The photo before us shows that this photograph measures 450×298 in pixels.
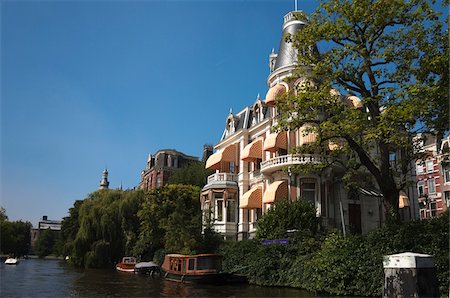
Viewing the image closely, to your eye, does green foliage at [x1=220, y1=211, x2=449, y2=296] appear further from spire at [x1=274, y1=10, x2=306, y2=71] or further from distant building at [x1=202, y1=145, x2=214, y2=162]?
distant building at [x1=202, y1=145, x2=214, y2=162]

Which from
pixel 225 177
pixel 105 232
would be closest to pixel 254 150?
pixel 225 177

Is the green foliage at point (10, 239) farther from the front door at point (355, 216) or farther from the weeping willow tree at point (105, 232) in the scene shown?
the front door at point (355, 216)

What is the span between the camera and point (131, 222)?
164ft

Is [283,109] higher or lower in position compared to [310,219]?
higher

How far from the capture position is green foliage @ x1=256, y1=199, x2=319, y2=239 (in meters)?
29.3

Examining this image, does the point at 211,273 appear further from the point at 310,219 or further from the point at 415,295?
the point at 415,295

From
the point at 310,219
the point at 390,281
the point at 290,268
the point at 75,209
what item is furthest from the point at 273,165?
the point at 75,209

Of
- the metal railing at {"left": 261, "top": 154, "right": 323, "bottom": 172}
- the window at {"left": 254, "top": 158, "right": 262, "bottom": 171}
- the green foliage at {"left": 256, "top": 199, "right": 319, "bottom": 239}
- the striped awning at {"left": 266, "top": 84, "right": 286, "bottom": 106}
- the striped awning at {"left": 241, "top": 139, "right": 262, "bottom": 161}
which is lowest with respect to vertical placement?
the green foliage at {"left": 256, "top": 199, "right": 319, "bottom": 239}

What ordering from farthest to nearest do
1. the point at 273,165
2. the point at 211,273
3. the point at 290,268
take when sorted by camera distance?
the point at 273,165
the point at 211,273
the point at 290,268

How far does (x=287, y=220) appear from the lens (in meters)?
29.5

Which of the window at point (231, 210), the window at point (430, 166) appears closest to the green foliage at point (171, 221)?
the window at point (231, 210)

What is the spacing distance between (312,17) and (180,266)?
1921cm

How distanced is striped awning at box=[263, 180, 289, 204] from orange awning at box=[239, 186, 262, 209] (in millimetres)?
2962

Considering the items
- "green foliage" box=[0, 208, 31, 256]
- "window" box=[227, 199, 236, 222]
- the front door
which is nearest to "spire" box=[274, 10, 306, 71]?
the front door
